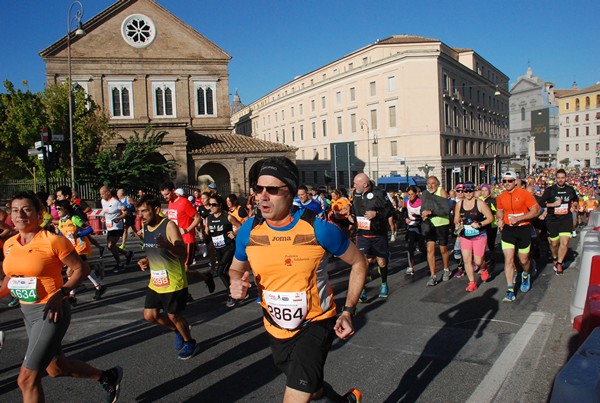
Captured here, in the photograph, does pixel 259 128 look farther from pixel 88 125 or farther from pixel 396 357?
pixel 396 357

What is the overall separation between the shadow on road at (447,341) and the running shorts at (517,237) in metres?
0.89

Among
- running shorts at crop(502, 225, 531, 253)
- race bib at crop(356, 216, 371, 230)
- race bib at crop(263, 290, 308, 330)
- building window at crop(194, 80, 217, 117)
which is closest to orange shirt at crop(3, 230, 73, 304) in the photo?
race bib at crop(263, 290, 308, 330)

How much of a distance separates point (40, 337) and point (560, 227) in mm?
9597

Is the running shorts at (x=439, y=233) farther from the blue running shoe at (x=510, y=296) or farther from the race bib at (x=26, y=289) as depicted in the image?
the race bib at (x=26, y=289)

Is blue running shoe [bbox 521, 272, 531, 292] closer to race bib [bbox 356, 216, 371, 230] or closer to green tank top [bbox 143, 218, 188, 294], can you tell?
race bib [bbox 356, 216, 371, 230]

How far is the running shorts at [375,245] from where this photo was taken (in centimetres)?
809

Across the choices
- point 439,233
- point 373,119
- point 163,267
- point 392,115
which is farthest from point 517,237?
point 373,119

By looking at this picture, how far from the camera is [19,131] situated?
3039 cm

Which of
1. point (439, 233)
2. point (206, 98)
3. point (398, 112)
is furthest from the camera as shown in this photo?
point (398, 112)

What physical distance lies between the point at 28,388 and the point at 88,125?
27937 millimetres

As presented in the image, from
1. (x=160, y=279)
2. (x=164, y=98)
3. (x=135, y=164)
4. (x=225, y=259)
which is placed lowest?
(x=225, y=259)

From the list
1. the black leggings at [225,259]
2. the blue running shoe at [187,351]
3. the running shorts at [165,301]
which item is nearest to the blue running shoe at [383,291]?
the black leggings at [225,259]

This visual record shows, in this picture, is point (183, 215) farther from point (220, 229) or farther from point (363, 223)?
point (363, 223)

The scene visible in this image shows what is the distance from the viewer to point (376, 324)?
21.2 feet
